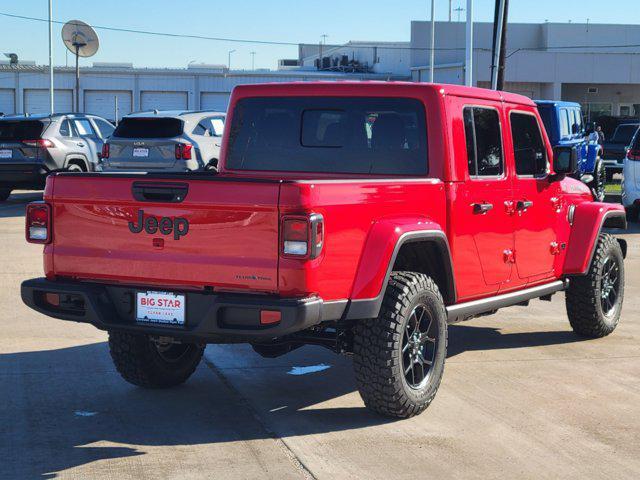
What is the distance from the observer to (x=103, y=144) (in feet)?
64.9

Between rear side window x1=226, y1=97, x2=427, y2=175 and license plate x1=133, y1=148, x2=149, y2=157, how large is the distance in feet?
37.2

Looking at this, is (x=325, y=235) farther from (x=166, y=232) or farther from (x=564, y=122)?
(x=564, y=122)

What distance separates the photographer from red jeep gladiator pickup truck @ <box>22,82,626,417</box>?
218 inches

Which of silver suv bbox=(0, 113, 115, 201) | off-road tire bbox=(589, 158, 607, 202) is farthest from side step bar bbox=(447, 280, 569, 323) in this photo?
off-road tire bbox=(589, 158, 607, 202)

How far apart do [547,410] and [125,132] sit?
536 inches

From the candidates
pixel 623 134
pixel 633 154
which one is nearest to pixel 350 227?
pixel 633 154

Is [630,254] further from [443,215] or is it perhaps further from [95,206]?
[95,206]

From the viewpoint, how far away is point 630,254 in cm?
1476

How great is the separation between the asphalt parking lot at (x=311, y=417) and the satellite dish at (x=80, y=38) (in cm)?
2700

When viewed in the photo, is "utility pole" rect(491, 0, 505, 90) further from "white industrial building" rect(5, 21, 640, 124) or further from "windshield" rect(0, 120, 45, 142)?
"white industrial building" rect(5, 21, 640, 124)

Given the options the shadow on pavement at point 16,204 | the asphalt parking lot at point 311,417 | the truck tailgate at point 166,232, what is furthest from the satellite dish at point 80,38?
the truck tailgate at point 166,232

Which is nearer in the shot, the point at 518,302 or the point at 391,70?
the point at 518,302

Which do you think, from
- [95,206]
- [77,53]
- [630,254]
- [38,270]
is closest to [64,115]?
[38,270]

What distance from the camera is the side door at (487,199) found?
6836 millimetres
